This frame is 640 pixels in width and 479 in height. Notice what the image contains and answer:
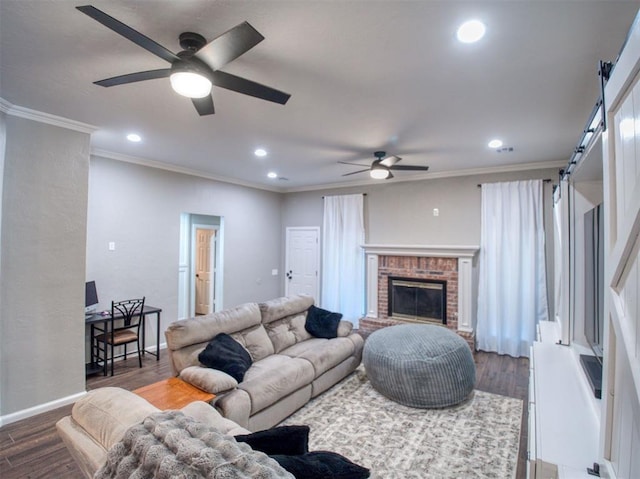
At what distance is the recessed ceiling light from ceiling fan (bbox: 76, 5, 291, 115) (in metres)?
1.11

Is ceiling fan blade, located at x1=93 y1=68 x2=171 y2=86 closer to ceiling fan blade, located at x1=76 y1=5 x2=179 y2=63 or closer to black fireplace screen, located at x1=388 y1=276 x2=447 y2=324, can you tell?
ceiling fan blade, located at x1=76 y1=5 x2=179 y2=63

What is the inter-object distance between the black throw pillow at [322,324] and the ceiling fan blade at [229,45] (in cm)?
311

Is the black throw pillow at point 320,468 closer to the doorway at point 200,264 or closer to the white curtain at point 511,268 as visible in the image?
the white curtain at point 511,268

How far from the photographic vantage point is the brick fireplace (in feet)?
16.7

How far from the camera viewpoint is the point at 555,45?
1.94 metres

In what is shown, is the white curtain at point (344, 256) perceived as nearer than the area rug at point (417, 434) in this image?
No

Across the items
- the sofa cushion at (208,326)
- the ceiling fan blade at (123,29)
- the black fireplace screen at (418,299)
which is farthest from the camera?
the black fireplace screen at (418,299)

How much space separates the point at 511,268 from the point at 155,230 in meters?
5.44

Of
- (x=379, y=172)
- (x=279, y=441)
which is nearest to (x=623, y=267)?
(x=279, y=441)

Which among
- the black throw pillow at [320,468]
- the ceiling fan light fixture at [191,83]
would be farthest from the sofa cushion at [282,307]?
the black throw pillow at [320,468]

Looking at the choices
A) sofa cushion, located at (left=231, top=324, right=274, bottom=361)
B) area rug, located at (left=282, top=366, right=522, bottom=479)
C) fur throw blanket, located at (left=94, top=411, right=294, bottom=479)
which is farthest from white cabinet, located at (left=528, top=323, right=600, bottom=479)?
sofa cushion, located at (left=231, top=324, right=274, bottom=361)

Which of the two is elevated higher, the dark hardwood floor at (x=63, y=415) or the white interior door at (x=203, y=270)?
the white interior door at (x=203, y=270)

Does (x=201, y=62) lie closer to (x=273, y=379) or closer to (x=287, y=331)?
(x=273, y=379)

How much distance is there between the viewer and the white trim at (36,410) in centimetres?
291
